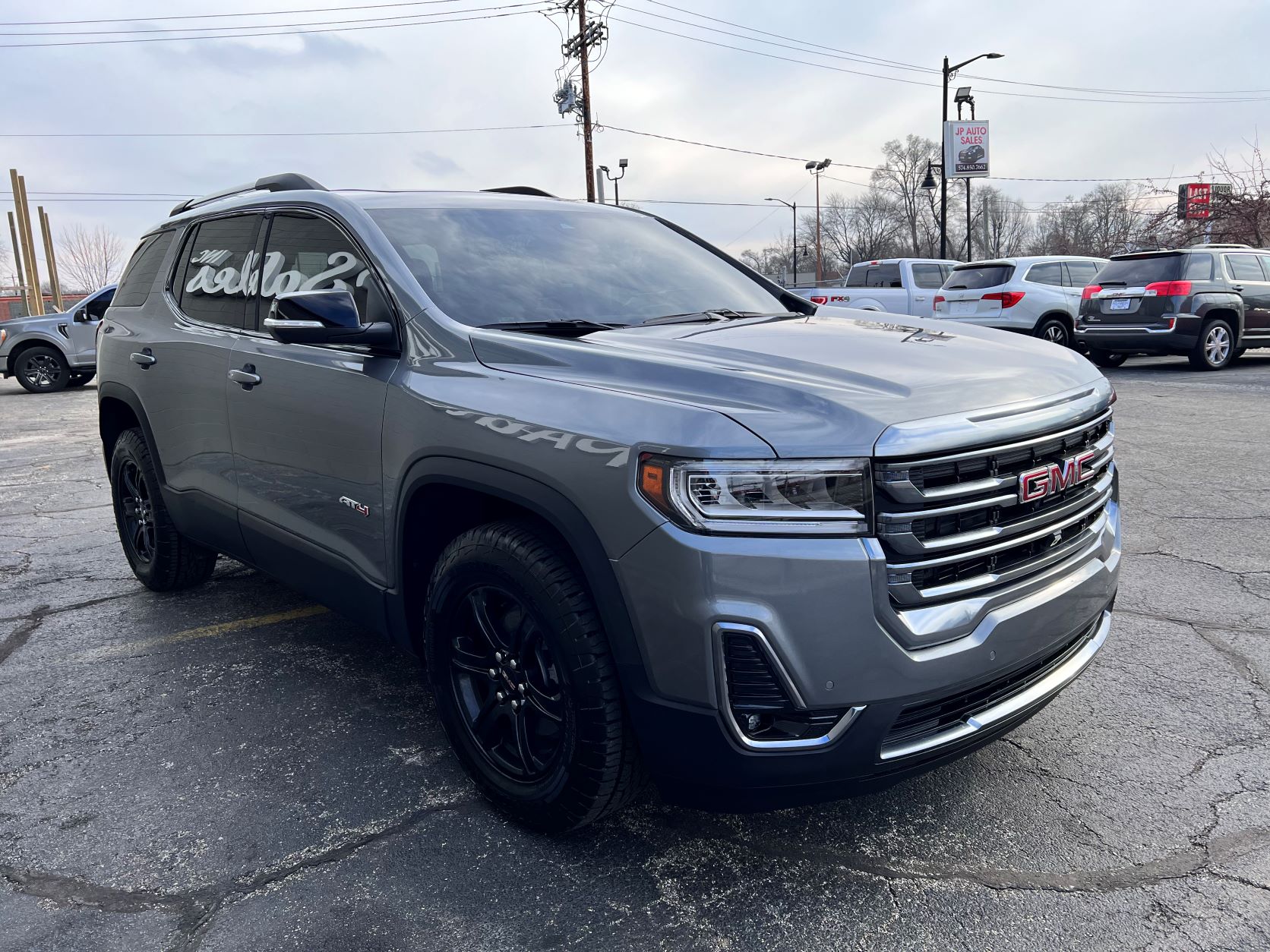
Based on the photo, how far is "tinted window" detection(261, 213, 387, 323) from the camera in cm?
329

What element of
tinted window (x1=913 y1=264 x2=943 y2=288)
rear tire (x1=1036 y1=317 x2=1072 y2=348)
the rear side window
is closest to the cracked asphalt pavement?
the rear side window

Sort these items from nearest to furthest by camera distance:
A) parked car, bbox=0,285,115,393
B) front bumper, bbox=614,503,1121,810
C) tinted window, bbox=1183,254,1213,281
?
front bumper, bbox=614,503,1121,810 → tinted window, bbox=1183,254,1213,281 → parked car, bbox=0,285,115,393

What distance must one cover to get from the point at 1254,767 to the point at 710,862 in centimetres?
169

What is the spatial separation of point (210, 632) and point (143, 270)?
6.20 feet

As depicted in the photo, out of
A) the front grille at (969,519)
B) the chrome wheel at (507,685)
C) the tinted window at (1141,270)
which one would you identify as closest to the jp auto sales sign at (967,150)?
the tinted window at (1141,270)

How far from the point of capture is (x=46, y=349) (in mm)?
18078

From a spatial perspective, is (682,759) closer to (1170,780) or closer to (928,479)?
(928,479)

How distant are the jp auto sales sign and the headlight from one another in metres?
38.3

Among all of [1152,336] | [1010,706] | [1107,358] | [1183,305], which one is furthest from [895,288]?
[1010,706]

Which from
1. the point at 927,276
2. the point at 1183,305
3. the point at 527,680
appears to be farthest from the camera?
the point at 927,276

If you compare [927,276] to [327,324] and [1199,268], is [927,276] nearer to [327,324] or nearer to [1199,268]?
[1199,268]

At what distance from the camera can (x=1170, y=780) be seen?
114 inches

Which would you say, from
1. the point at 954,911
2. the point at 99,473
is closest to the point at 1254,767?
the point at 954,911

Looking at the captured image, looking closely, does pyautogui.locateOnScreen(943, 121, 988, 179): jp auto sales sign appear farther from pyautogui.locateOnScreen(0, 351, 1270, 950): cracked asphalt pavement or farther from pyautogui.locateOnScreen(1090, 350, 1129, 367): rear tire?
pyautogui.locateOnScreen(0, 351, 1270, 950): cracked asphalt pavement
